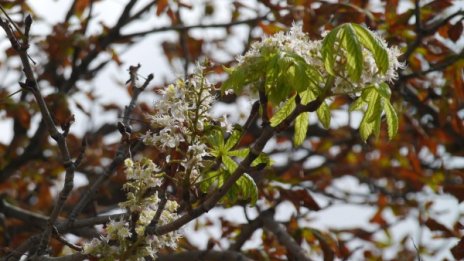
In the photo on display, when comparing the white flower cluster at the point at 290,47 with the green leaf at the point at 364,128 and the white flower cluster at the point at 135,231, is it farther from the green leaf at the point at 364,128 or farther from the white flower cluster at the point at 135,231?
the white flower cluster at the point at 135,231

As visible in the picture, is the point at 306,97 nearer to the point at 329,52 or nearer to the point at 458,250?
the point at 329,52

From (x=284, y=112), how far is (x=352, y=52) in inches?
10.0

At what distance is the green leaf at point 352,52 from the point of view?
1.40 meters

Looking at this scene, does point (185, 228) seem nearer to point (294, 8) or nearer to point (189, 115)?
point (189, 115)

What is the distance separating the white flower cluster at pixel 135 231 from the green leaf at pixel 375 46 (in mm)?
579

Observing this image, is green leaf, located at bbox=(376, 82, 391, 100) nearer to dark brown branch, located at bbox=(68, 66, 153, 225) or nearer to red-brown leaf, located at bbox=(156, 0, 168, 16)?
dark brown branch, located at bbox=(68, 66, 153, 225)

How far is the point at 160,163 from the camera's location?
1640mm

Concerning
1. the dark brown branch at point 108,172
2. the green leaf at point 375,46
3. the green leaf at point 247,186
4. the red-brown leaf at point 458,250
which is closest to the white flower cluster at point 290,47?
the green leaf at point 375,46

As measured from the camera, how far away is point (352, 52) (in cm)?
142

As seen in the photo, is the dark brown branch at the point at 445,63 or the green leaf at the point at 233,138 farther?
the dark brown branch at the point at 445,63

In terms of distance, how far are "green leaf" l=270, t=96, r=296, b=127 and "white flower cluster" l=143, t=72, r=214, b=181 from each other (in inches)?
6.3

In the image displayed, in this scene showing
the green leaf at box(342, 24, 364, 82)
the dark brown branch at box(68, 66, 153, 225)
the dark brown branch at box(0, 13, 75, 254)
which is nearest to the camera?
the green leaf at box(342, 24, 364, 82)

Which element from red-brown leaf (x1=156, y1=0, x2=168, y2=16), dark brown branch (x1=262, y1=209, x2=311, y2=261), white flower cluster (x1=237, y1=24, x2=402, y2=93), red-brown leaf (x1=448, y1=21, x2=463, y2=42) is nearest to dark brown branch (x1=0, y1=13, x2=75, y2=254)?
→ white flower cluster (x1=237, y1=24, x2=402, y2=93)

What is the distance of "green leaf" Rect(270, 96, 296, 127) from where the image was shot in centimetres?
159
